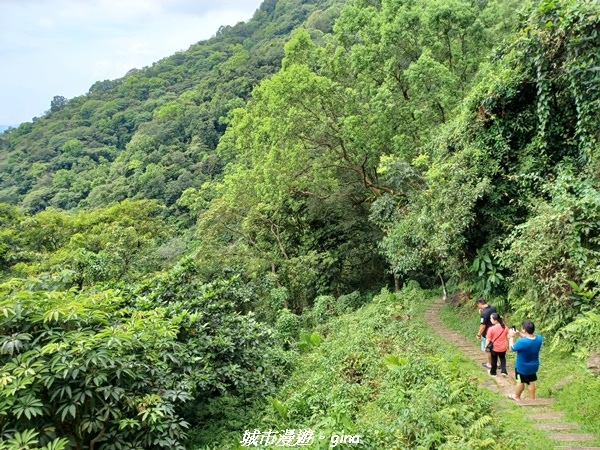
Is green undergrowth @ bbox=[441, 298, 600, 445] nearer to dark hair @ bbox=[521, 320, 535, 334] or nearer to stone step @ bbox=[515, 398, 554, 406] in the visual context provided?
stone step @ bbox=[515, 398, 554, 406]

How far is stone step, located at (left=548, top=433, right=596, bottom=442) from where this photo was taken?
4633 millimetres

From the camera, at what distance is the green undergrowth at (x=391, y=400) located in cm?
477

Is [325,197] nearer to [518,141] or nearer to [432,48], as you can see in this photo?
[432,48]

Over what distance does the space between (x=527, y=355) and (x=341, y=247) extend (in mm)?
12656

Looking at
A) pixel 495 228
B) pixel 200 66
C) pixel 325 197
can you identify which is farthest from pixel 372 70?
pixel 200 66

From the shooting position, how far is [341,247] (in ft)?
59.1

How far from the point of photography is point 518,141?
9.27m

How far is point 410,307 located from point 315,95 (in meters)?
8.33

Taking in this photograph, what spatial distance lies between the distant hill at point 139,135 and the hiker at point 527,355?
111 feet

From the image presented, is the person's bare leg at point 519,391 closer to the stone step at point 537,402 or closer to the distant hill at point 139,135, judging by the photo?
the stone step at point 537,402

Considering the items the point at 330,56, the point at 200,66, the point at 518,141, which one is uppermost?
the point at 200,66

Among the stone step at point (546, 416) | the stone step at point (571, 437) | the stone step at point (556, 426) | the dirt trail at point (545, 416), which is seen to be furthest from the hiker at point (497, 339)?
the stone step at point (571, 437)

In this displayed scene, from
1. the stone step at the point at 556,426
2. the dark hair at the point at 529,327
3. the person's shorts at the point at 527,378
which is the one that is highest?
the dark hair at the point at 529,327

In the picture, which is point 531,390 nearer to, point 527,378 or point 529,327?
point 527,378
